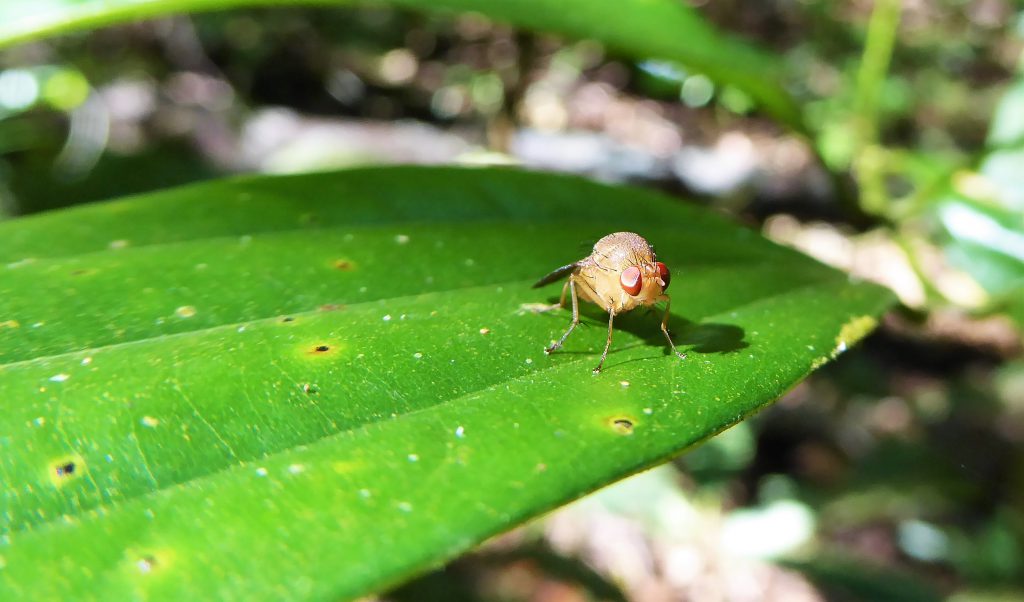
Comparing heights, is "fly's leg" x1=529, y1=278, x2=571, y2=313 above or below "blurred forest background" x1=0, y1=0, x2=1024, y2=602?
above

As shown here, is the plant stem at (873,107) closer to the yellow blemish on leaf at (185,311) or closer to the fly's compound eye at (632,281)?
the fly's compound eye at (632,281)

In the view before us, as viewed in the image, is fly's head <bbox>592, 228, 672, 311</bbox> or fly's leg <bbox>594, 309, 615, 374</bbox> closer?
fly's leg <bbox>594, 309, 615, 374</bbox>

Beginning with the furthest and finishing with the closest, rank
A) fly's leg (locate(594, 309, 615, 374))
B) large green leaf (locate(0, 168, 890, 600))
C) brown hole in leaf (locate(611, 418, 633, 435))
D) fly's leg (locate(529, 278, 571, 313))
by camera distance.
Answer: fly's leg (locate(529, 278, 571, 313)) < fly's leg (locate(594, 309, 615, 374)) < brown hole in leaf (locate(611, 418, 633, 435)) < large green leaf (locate(0, 168, 890, 600))

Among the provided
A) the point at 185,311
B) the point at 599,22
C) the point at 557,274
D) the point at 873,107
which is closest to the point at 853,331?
the point at 557,274

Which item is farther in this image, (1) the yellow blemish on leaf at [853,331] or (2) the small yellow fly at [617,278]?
(2) the small yellow fly at [617,278]

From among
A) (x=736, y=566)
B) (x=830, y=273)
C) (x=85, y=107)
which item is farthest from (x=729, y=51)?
(x=85, y=107)

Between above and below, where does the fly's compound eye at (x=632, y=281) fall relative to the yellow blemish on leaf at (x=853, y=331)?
above

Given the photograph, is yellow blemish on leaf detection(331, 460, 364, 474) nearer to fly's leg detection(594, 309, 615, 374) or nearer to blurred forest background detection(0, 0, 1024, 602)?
fly's leg detection(594, 309, 615, 374)

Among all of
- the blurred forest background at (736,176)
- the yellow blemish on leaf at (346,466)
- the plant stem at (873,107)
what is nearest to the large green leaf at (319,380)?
the yellow blemish on leaf at (346,466)

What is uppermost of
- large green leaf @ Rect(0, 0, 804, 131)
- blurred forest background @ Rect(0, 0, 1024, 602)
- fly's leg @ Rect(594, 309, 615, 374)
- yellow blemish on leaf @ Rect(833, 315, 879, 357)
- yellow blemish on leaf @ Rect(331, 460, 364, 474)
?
large green leaf @ Rect(0, 0, 804, 131)

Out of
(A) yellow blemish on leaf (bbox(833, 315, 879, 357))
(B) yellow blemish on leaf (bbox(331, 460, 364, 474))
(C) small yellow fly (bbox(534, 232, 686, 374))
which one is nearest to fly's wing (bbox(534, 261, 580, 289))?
(C) small yellow fly (bbox(534, 232, 686, 374))
